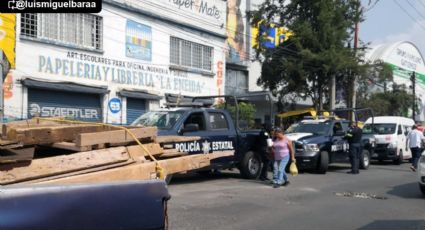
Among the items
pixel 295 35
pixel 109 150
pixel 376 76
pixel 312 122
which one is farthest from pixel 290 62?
pixel 109 150

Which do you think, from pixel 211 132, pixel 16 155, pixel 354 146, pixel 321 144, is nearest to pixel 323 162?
pixel 321 144

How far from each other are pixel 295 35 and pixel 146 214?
1011 inches

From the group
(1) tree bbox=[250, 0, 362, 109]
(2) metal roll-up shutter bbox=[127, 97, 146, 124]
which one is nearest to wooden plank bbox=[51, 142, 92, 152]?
(2) metal roll-up shutter bbox=[127, 97, 146, 124]

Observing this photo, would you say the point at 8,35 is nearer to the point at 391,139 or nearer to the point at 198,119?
the point at 198,119

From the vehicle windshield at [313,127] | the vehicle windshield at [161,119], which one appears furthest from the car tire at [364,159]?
the vehicle windshield at [161,119]

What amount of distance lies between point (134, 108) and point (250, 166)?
912 cm

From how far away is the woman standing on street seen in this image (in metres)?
12.7

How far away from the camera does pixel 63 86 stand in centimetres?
1795

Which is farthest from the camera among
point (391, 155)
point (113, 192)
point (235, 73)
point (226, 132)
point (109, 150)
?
point (235, 73)

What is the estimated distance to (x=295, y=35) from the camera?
27766mm

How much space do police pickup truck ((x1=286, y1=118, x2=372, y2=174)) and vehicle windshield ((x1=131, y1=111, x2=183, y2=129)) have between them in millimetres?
5204

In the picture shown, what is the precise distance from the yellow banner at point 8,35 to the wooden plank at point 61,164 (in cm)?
1367

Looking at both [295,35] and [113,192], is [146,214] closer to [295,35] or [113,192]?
[113,192]

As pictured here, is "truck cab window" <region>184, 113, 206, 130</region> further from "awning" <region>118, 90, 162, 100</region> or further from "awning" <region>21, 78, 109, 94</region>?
"awning" <region>118, 90, 162, 100</region>
